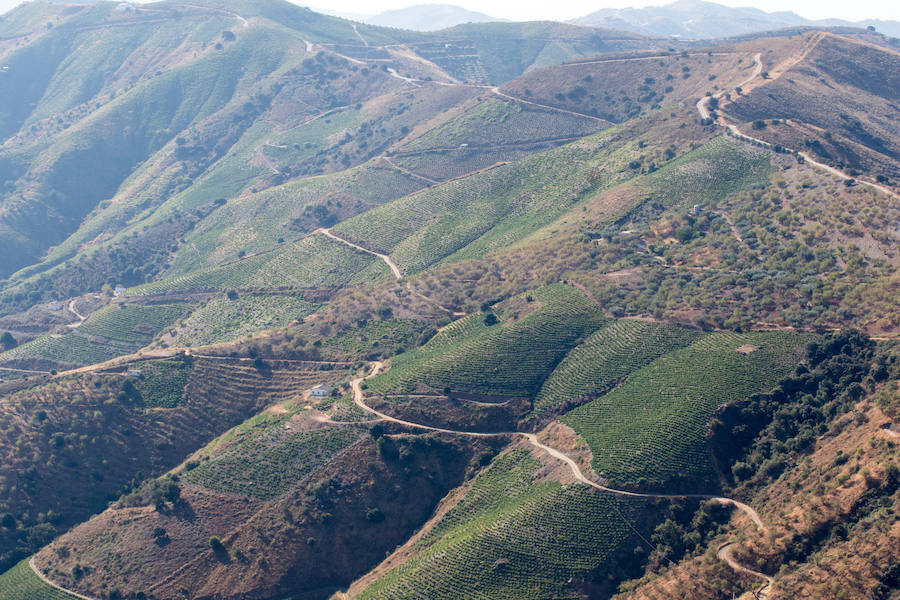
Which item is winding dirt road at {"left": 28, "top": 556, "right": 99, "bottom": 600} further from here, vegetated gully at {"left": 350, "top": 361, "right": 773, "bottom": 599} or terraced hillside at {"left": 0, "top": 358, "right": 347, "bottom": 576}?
vegetated gully at {"left": 350, "top": 361, "right": 773, "bottom": 599}

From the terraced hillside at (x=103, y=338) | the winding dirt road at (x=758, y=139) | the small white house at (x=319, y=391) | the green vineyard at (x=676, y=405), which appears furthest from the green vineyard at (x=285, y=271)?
the winding dirt road at (x=758, y=139)

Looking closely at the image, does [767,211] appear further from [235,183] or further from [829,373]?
[235,183]

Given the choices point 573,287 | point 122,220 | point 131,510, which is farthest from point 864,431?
point 122,220

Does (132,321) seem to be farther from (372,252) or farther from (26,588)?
(26,588)

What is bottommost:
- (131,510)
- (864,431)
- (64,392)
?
(131,510)

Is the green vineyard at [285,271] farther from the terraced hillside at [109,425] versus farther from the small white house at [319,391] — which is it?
the small white house at [319,391]

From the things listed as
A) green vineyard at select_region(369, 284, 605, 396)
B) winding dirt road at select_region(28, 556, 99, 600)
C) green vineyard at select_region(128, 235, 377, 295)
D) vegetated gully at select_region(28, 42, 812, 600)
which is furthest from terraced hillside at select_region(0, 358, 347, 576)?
green vineyard at select_region(128, 235, 377, 295)

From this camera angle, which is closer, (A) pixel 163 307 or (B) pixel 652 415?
(B) pixel 652 415
